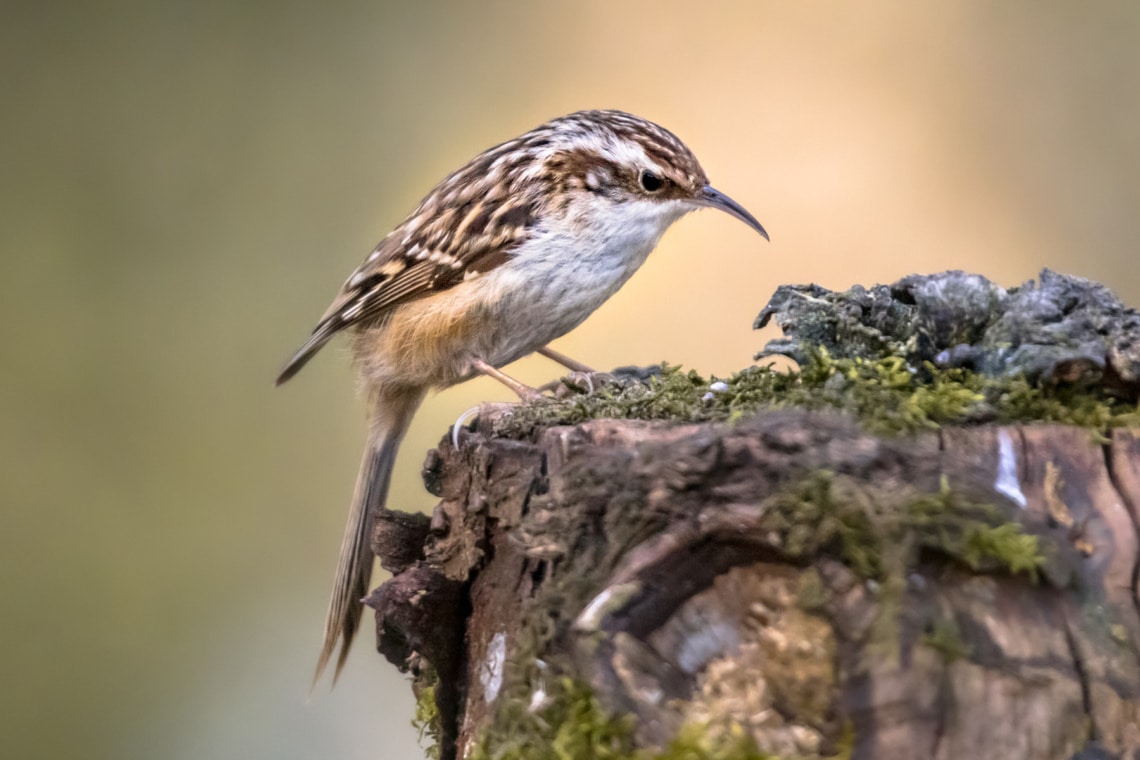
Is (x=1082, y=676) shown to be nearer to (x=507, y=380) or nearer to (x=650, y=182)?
(x=507, y=380)

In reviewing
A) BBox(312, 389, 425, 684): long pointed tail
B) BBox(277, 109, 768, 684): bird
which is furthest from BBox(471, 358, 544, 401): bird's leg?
BBox(312, 389, 425, 684): long pointed tail

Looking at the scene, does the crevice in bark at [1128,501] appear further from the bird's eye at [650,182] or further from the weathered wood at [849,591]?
the bird's eye at [650,182]

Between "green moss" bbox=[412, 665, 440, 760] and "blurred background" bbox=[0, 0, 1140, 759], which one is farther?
"blurred background" bbox=[0, 0, 1140, 759]

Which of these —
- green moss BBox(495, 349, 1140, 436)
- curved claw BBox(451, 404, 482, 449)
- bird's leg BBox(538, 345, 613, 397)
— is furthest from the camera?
bird's leg BBox(538, 345, 613, 397)

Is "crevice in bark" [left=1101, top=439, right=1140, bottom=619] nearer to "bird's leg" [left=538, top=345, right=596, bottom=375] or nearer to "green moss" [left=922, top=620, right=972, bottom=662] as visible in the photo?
"green moss" [left=922, top=620, right=972, bottom=662]

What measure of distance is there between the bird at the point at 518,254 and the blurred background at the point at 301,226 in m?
1.63

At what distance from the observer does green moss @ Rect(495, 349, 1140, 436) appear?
139cm

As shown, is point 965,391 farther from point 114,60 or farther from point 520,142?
→ point 114,60

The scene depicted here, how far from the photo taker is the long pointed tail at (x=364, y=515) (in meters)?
2.62

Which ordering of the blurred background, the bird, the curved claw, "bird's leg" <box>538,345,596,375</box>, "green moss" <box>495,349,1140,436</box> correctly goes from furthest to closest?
the blurred background → "bird's leg" <box>538,345,596,375</box> → the bird → the curved claw → "green moss" <box>495,349,1140,436</box>

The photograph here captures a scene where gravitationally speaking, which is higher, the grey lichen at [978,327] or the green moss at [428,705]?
the grey lichen at [978,327]

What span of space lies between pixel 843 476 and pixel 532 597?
49 centimetres

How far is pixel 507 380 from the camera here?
2.55m

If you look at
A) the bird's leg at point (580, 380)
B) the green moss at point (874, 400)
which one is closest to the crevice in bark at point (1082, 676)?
the green moss at point (874, 400)
